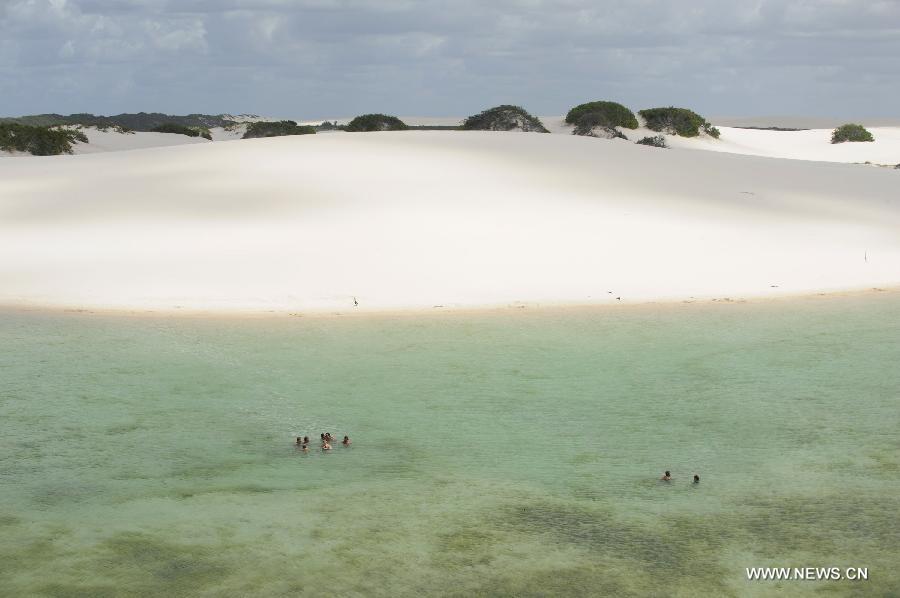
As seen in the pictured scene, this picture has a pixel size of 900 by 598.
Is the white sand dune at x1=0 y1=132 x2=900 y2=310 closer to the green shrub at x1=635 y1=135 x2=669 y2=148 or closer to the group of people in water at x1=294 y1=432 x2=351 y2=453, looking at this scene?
the group of people in water at x1=294 y1=432 x2=351 y2=453

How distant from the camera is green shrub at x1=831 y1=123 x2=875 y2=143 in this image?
56594 millimetres

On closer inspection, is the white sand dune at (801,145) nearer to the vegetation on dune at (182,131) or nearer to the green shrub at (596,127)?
the green shrub at (596,127)

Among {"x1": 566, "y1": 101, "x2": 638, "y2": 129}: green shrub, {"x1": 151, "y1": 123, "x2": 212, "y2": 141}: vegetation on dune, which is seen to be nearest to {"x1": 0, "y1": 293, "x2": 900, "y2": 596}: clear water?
{"x1": 566, "y1": 101, "x2": 638, "y2": 129}: green shrub

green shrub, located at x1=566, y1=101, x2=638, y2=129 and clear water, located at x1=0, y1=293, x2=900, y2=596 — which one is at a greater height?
green shrub, located at x1=566, y1=101, x2=638, y2=129

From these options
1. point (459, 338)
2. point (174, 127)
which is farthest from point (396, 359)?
point (174, 127)

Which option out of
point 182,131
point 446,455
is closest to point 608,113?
point 182,131

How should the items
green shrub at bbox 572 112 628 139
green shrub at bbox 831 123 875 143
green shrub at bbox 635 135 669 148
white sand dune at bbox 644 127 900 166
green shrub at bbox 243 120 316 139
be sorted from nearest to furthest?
green shrub at bbox 635 135 669 148
green shrub at bbox 572 112 628 139
green shrub at bbox 243 120 316 139
white sand dune at bbox 644 127 900 166
green shrub at bbox 831 123 875 143

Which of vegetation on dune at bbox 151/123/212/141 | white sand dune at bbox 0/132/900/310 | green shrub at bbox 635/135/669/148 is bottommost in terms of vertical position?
white sand dune at bbox 0/132/900/310

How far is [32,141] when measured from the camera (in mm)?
39125

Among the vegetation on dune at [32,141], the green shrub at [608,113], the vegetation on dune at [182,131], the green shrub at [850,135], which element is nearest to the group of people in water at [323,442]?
the vegetation on dune at [32,141]

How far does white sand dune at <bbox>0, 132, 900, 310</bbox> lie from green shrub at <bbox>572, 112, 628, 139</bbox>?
20385 mm

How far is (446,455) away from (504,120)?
127 ft

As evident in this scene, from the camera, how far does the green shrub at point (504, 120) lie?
4584 cm

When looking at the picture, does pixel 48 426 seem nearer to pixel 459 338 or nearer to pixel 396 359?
pixel 396 359
